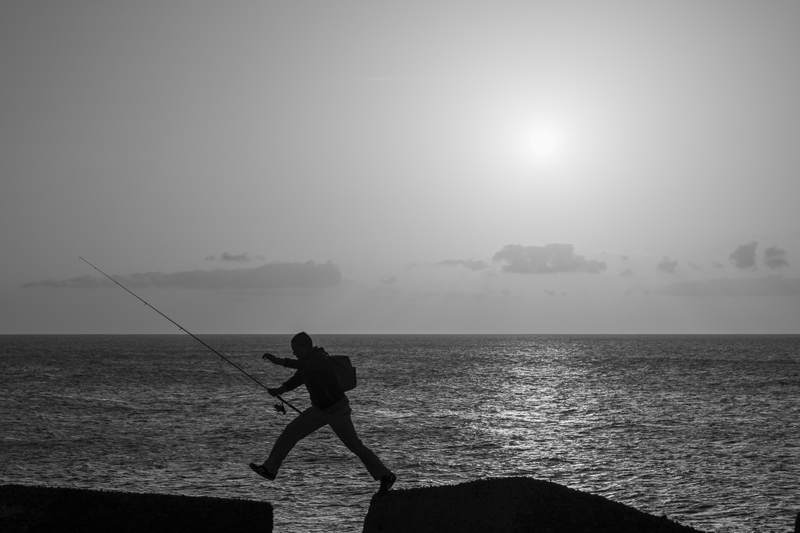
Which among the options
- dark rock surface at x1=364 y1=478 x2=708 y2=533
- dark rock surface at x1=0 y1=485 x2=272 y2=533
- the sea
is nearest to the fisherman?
dark rock surface at x1=364 y1=478 x2=708 y2=533

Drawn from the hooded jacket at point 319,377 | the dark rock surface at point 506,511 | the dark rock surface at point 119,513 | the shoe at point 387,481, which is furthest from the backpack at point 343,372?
the dark rock surface at point 119,513

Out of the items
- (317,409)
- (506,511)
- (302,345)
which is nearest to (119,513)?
(317,409)

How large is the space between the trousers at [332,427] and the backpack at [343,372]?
0.21m

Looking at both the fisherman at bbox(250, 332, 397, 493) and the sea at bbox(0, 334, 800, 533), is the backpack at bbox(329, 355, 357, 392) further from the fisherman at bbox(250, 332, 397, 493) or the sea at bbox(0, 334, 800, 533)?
the sea at bbox(0, 334, 800, 533)

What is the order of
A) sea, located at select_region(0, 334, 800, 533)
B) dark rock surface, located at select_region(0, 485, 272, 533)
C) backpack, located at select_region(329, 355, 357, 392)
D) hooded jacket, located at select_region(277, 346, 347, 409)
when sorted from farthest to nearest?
sea, located at select_region(0, 334, 800, 533) → backpack, located at select_region(329, 355, 357, 392) → hooded jacket, located at select_region(277, 346, 347, 409) → dark rock surface, located at select_region(0, 485, 272, 533)

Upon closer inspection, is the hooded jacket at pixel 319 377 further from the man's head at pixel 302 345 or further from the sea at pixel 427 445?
the sea at pixel 427 445

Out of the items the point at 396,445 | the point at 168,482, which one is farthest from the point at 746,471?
the point at 168,482

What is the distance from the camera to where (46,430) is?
119 ft

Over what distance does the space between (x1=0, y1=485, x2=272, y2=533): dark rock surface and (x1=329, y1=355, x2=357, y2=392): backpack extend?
2001mm

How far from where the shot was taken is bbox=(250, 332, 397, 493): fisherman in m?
9.71

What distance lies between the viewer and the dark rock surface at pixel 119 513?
787 cm

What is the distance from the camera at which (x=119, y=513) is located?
795 cm

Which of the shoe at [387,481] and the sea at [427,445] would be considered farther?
the sea at [427,445]

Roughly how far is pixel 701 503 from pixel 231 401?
3517cm
